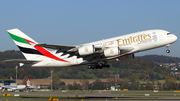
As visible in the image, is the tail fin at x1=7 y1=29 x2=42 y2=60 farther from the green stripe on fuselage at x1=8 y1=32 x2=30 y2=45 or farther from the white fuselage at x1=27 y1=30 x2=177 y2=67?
the white fuselage at x1=27 y1=30 x2=177 y2=67

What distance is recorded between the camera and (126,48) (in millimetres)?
36062

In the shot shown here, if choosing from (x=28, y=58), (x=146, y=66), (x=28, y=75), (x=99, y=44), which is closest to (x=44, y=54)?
(x=28, y=58)

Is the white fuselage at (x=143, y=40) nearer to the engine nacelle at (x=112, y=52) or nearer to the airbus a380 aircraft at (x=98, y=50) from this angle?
the airbus a380 aircraft at (x=98, y=50)

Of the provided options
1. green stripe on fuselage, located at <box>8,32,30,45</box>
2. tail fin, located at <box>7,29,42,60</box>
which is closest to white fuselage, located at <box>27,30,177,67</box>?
tail fin, located at <box>7,29,42,60</box>

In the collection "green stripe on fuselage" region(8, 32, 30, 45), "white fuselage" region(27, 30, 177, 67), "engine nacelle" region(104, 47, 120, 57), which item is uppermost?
"green stripe on fuselage" region(8, 32, 30, 45)

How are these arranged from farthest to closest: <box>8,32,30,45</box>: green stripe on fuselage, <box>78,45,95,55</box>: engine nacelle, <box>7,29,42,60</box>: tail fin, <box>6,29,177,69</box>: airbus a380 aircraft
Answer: <box>8,32,30,45</box>: green stripe on fuselage
<box>7,29,42,60</box>: tail fin
<box>6,29,177,69</box>: airbus a380 aircraft
<box>78,45,95,55</box>: engine nacelle

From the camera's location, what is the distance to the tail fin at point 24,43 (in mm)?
41088

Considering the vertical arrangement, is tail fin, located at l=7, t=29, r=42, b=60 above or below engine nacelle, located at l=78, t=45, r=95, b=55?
above

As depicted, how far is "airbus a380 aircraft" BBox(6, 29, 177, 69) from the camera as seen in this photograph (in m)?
35.7

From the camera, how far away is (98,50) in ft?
120

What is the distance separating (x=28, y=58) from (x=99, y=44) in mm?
12948

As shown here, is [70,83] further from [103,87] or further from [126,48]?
[126,48]

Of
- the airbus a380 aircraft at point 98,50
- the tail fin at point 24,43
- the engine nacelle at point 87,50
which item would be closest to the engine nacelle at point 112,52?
the airbus a380 aircraft at point 98,50

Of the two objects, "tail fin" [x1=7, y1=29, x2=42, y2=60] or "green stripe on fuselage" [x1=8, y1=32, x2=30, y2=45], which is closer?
"tail fin" [x1=7, y1=29, x2=42, y2=60]
